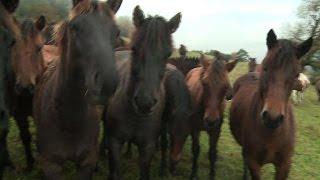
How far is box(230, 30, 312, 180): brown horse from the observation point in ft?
14.4

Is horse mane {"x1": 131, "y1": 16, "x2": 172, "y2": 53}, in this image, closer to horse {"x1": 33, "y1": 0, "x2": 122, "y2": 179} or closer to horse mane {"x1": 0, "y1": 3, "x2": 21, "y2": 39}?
horse {"x1": 33, "y1": 0, "x2": 122, "y2": 179}

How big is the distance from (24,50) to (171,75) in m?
2.11

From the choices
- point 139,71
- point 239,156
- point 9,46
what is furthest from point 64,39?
point 239,156

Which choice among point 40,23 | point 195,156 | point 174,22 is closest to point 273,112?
point 174,22

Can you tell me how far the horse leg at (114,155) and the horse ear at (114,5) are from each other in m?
1.81

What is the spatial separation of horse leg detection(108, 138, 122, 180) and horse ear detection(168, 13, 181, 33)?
4.83ft

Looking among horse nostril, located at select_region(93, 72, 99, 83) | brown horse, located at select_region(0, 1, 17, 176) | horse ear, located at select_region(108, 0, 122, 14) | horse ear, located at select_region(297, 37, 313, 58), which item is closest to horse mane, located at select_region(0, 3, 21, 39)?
brown horse, located at select_region(0, 1, 17, 176)

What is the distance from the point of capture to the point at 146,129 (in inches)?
194

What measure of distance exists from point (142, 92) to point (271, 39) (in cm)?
173

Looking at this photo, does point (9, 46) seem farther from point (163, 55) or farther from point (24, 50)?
point (24, 50)

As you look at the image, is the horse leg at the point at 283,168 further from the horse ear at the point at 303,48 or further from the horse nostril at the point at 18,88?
the horse nostril at the point at 18,88

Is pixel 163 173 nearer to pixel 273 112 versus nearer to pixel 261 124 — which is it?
pixel 261 124

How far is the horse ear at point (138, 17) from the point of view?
456cm

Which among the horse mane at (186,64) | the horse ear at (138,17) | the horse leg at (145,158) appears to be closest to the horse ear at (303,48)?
the horse ear at (138,17)
